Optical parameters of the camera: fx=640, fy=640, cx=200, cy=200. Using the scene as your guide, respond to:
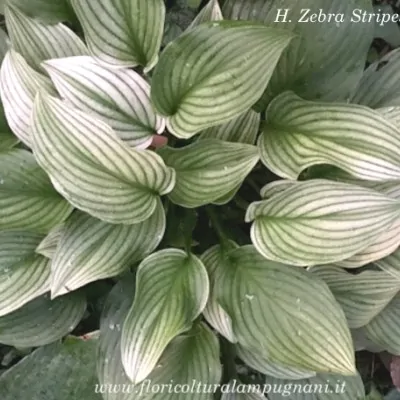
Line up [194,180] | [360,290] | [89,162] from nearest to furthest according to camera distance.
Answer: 1. [89,162]
2. [194,180]
3. [360,290]

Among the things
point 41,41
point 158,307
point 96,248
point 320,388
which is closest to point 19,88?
point 41,41

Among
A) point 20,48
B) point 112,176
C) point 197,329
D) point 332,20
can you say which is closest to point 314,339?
point 197,329

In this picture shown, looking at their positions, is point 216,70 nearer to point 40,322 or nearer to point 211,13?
point 211,13

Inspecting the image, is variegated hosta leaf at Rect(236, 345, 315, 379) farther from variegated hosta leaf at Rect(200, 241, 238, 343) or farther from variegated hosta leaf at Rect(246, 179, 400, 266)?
variegated hosta leaf at Rect(246, 179, 400, 266)

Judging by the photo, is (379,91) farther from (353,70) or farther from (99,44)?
(99,44)

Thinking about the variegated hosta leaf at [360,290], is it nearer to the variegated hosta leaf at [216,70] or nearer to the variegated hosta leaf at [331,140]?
the variegated hosta leaf at [331,140]

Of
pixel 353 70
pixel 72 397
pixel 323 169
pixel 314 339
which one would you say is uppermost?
pixel 353 70
